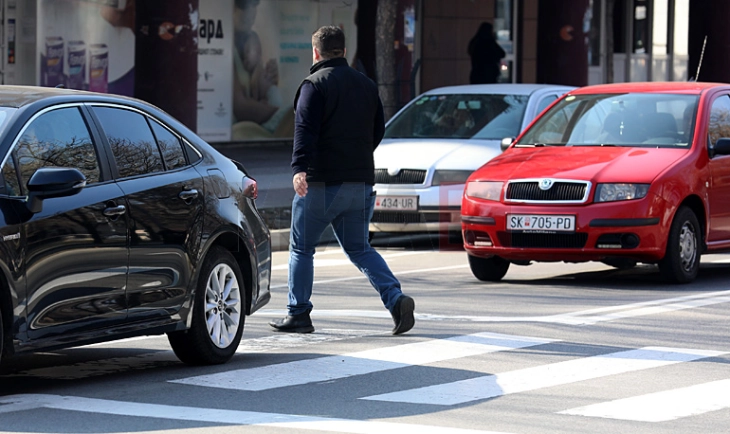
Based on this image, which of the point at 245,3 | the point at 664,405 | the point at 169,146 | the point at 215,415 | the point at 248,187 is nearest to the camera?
the point at 215,415

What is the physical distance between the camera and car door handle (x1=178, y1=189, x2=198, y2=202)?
801cm

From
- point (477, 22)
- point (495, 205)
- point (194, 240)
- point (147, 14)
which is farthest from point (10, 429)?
point (477, 22)

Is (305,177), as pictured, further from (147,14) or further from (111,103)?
(147,14)

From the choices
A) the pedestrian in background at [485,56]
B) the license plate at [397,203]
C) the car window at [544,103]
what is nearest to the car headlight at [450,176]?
the license plate at [397,203]

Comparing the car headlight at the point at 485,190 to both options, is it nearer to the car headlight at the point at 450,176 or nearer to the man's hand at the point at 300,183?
the car headlight at the point at 450,176


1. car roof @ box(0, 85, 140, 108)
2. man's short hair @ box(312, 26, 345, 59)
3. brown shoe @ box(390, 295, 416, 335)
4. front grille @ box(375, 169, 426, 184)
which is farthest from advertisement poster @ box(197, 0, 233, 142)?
car roof @ box(0, 85, 140, 108)

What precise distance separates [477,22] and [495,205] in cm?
2176

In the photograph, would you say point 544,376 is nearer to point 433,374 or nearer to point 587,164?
point 433,374

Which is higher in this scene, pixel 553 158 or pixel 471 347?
pixel 553 158

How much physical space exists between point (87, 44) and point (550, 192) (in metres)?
13.0

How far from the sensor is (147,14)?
22.1 m

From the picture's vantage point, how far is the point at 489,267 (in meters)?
12.5

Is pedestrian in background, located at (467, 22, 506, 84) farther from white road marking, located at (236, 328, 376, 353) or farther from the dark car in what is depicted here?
the dark car

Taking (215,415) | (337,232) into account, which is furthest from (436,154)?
(215,415)
